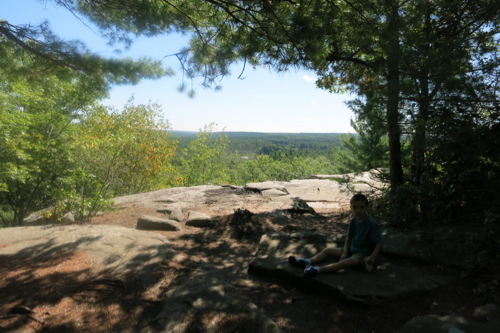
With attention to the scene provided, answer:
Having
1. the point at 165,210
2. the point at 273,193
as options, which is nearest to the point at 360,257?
the point at 165,210

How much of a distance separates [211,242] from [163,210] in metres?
2.59

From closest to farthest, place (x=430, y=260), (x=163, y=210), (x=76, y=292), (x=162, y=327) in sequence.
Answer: (x=162, y=327), (x=76, y=292), (x=430, y=260), (x=163, y=210)

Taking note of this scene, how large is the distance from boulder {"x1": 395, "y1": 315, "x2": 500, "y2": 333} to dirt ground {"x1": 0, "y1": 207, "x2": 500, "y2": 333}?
15 cm

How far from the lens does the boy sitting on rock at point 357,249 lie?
338 cm

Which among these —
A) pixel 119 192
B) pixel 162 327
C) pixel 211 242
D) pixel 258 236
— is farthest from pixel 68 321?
pixel 119 192

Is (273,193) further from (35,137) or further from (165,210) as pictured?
(35,137)

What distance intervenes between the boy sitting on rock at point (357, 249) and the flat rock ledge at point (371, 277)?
0.08m

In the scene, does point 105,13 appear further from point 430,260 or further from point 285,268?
point 430,260

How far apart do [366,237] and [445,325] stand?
1318mm

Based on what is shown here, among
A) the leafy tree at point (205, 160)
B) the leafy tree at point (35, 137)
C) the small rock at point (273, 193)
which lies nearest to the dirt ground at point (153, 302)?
the leafy tree at point (35, 137)

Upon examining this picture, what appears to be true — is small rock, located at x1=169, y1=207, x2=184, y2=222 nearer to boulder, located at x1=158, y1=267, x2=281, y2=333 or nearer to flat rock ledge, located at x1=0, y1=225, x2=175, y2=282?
flat rock ledge, located at x1=0, y1=225, x2=175, y2=282

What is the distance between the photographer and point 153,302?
9.88 feet

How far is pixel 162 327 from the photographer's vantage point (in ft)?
8.43

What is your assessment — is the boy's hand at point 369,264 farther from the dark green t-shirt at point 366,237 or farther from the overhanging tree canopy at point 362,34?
the overhanging tree canopy at point 362,34
